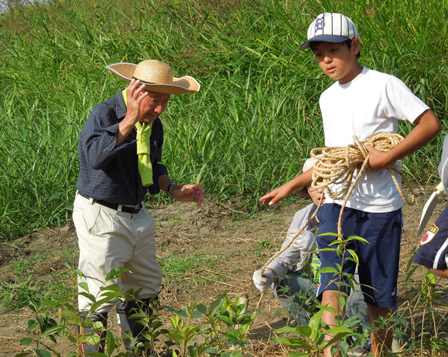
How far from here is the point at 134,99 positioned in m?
4.17

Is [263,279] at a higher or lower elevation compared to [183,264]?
higher

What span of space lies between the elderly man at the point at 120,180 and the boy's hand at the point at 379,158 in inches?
36.7

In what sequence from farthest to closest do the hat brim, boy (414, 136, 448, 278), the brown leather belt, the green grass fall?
the green grass
the brown leather belt
the hat brim
boy (414, 136, 448, 278)

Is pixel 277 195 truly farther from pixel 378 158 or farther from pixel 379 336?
pixel 379 336

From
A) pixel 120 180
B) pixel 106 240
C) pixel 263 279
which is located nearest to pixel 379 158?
pixel 263 279

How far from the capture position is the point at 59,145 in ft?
25.8

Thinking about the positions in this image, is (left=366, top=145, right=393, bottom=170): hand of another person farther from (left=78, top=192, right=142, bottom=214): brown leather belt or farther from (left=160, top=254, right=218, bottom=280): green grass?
(left=160, top=254, right=218, bottom=280): green grass

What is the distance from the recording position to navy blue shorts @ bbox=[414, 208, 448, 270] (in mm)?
3705

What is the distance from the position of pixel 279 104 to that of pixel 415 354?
12.7ft

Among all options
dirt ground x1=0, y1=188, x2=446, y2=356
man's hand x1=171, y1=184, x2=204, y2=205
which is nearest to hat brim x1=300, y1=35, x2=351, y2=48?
man's hand x1=171, y1=184, x2=204, y2=205

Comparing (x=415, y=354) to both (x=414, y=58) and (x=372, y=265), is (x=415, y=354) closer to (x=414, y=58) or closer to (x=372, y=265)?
(x=372, y=265)

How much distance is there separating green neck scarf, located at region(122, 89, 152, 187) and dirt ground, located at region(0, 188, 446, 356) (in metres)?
1.19

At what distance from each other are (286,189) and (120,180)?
0.76 meters

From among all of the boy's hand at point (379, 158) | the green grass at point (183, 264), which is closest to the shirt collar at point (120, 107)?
the boy's hand at point (379, 158)
